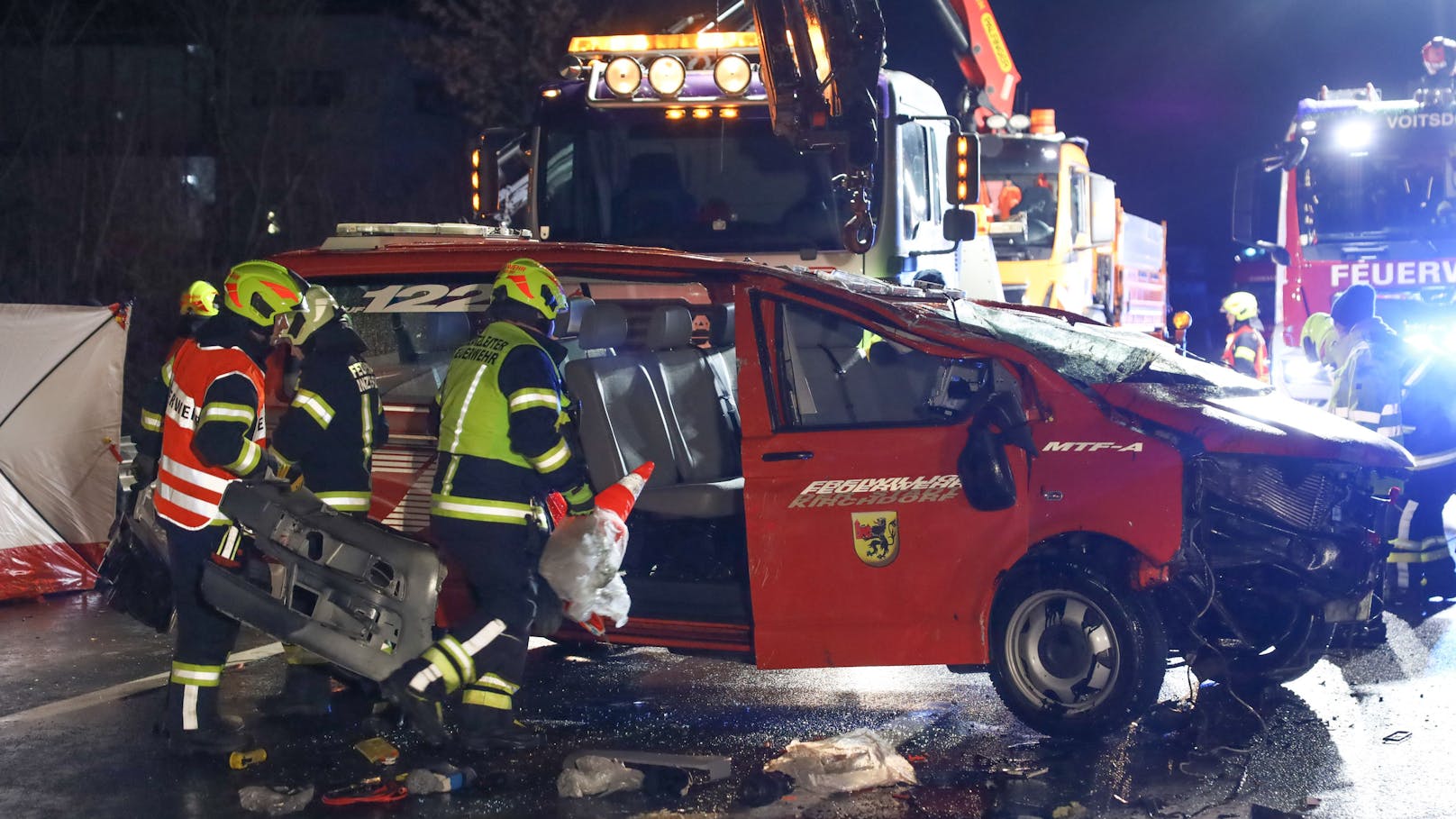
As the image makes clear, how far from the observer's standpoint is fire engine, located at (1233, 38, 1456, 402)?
12320 mm

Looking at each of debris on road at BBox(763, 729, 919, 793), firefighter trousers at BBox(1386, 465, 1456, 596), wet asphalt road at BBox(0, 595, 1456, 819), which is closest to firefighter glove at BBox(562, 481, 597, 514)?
wet asphalt road at BBox(0, 595, 1456, 819)

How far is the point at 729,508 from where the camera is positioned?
6453 mm

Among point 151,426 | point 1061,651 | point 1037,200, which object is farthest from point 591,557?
point 1037,200

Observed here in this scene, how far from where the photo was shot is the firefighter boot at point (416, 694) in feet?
18.1

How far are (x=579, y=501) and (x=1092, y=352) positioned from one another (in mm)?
2116

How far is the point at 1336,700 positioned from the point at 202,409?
4.69 meters

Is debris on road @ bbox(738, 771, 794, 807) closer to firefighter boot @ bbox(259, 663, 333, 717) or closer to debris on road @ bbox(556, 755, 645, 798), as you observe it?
debris on road @ bbox(556, 755, 645, 798)

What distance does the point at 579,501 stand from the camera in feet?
18.8

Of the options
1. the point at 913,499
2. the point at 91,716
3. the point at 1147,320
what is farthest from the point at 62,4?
the point at 913,499

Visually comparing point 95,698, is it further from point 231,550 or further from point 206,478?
point 206,478

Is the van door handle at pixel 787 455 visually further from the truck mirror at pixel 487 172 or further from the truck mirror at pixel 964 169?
the truck mirror at pixel 487 172

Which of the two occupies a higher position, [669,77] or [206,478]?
[669,77]

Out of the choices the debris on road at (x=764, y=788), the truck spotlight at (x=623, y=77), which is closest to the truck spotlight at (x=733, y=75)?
the truck spotlight at (x=623, y=77)

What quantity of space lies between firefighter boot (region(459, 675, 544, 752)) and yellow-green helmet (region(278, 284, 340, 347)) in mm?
1485
